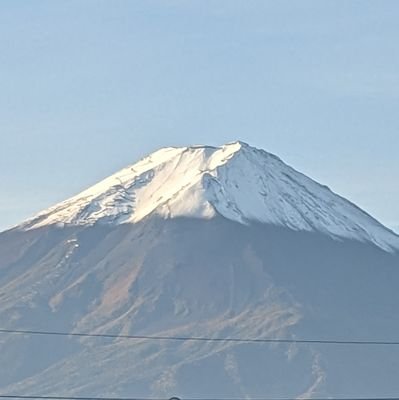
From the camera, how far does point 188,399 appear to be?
19975cm

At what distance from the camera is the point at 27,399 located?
19888cm

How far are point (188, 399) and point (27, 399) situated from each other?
1875 cm
